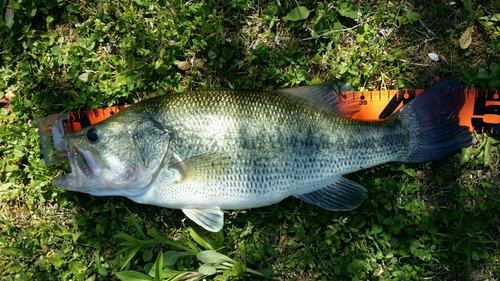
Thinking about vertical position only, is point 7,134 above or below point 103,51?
below

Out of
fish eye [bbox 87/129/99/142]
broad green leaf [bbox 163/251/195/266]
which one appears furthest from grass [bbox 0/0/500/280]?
fish eye [bbox 87/129/99/142]

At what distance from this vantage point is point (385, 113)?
3.36 metres

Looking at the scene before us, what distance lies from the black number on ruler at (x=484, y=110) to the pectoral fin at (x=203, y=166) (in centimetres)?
199

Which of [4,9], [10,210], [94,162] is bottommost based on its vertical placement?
[10,210]

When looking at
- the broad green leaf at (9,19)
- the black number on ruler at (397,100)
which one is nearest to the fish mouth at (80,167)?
the broad green leaf at (9,19)

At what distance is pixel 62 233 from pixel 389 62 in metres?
3.09

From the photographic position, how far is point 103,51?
360cm

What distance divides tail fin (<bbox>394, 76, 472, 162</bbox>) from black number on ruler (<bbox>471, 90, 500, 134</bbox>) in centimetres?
21

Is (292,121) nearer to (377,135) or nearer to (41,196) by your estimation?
(377,135)

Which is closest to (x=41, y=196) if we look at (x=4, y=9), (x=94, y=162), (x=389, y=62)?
(x=94, y=162)

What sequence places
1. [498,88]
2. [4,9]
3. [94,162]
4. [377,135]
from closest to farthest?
[94,162], [377,135], [498,88], [4,9]

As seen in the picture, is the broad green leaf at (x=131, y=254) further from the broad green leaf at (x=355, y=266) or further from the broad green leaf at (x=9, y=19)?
the broad green leaf at (x=9, y=19)

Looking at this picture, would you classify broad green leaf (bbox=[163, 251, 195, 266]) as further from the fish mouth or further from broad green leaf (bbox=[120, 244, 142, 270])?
the fish mouth

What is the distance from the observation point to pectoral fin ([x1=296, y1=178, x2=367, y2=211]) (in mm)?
3184
